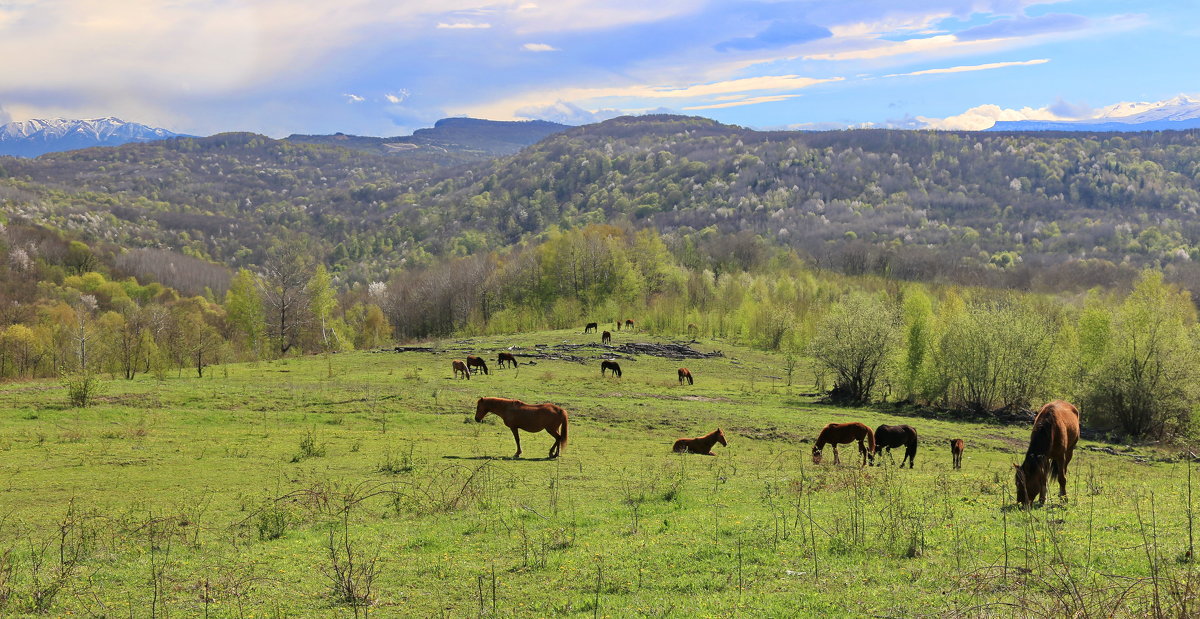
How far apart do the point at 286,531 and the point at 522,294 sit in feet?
295

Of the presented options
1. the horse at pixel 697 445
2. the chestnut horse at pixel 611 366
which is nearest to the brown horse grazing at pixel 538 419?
the horse at pixel 697 445

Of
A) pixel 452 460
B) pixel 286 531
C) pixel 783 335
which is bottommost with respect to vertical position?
pixel 783 335

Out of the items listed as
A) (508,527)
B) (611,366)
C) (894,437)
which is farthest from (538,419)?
(611,366)

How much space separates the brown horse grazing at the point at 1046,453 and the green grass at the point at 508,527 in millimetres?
510

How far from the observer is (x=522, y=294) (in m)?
101

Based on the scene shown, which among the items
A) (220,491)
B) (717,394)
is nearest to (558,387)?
(717,394)

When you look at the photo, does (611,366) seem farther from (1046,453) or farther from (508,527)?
(508,527)

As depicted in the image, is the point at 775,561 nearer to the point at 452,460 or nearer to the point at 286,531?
the point at 286,531

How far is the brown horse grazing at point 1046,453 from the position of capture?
13.0 metres

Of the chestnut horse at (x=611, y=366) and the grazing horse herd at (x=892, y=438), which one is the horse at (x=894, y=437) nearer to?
the grazing horse herd at (x=892, y=438)

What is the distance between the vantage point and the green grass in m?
8.19

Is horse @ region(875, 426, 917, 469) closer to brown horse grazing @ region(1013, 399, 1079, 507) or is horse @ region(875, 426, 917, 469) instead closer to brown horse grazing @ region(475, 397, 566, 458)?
brown horse grazing @ region(1013, 399, 1079, 507)

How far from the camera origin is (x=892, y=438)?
24.1 meters

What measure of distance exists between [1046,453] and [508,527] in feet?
38.3
